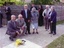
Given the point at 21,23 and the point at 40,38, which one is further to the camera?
the point at 21,23

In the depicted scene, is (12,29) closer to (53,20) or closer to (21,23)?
(21,23)

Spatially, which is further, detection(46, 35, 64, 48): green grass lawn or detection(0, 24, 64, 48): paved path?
detection(0, 24, 64, 48): paved path

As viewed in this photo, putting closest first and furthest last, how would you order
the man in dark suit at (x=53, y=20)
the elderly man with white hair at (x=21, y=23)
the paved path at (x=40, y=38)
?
the paved path at (x=40, y=38) → the elderly man with white hair at (x=21, y=23) → the man in dark suit at (x=53, y=20)

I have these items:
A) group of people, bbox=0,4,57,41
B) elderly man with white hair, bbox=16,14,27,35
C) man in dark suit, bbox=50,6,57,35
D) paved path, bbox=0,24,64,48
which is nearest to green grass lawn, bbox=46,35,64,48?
paved path, bbox=0,24,64,48

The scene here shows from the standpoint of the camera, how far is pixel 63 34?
1463 centimetres

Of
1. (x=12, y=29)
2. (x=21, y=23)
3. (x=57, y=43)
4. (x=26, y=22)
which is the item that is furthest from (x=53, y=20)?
(x=12, y=29)

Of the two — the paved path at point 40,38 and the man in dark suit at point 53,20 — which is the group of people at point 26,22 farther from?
the paved path at point 40,38

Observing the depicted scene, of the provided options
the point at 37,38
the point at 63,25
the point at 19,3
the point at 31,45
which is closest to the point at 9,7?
the point at 19,3

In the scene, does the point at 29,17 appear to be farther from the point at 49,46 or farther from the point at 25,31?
the point at 49,46

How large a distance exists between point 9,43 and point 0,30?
3.45m

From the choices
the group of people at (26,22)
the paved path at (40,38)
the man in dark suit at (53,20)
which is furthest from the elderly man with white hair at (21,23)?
the man in dark suit at (53,20)

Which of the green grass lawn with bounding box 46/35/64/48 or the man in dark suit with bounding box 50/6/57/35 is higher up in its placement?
the man in dark suit with bounding box 50/6/57/35

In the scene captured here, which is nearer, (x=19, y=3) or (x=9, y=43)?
(x=9, y=43)

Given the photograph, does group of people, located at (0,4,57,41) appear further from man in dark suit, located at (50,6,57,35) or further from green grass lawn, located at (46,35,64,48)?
green grass lawn, located at (46,35,64,48)
